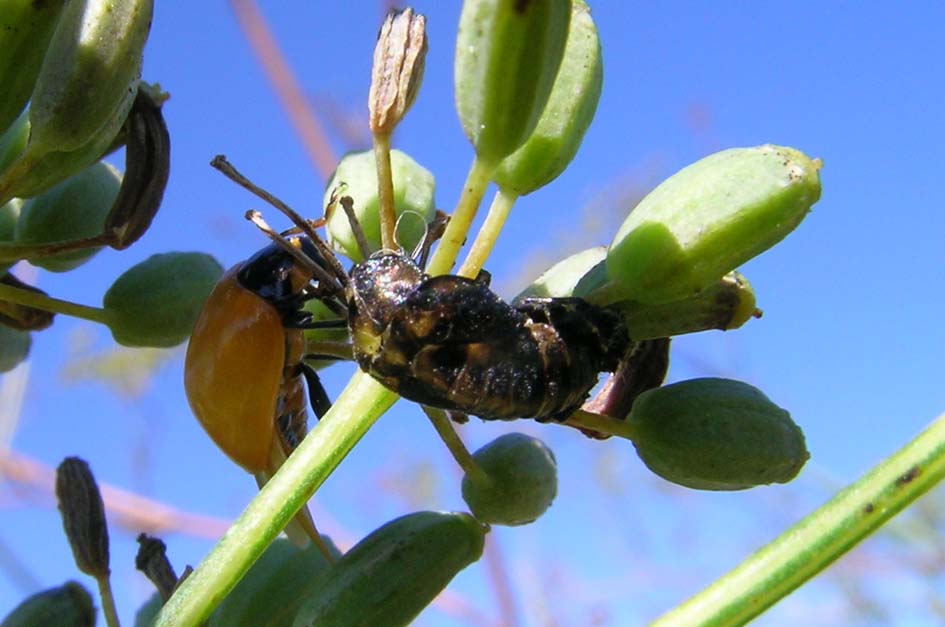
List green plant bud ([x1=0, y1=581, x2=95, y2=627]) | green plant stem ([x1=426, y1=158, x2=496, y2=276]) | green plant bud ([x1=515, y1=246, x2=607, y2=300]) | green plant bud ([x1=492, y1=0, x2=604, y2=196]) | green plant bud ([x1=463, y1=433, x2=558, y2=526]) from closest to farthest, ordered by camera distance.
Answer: green plant stem ([x1=426, y1=158, x2=496, y2=276]) → green plant bud ([x1=492, y1=0, x2=604, y2=196]) → green plant bud ([x1=515, y1=246, x2=607, y2=300]) → green plant bud ([x1=463, y1=433, x2=558, y2=526]) → green plant bud ([x1=0, y1=581, x2=95, y2=627])

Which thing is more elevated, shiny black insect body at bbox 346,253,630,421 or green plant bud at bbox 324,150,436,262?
green plant bud at bbox 324,150,436,262

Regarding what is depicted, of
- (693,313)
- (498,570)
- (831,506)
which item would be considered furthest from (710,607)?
(498,570)

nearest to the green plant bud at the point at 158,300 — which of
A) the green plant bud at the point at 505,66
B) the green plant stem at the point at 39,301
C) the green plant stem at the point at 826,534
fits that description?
the green plant stem at the point at 39,301

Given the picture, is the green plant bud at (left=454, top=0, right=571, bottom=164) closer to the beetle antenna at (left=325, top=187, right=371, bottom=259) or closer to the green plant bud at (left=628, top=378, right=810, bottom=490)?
the beetle antenna at (left=325, top=187, right=371, bottom=259)

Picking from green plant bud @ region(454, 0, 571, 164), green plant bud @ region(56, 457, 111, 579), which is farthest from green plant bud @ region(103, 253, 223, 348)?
green plant bud @ region(454, 0, 571, 164)

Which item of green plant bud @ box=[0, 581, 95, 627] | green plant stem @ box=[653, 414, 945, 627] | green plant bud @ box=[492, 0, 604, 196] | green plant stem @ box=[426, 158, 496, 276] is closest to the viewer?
green plant stem @ box=[653, 414, 945, 627]

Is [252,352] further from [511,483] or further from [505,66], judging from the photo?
[505,66]

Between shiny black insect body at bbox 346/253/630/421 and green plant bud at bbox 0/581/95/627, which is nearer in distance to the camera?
shiny black insect body at bbox 346/253/630/421

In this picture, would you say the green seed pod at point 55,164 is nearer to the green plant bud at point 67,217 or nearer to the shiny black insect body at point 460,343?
the green plant bud at point 67,217

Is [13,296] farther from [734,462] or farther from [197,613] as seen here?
[734,462]
